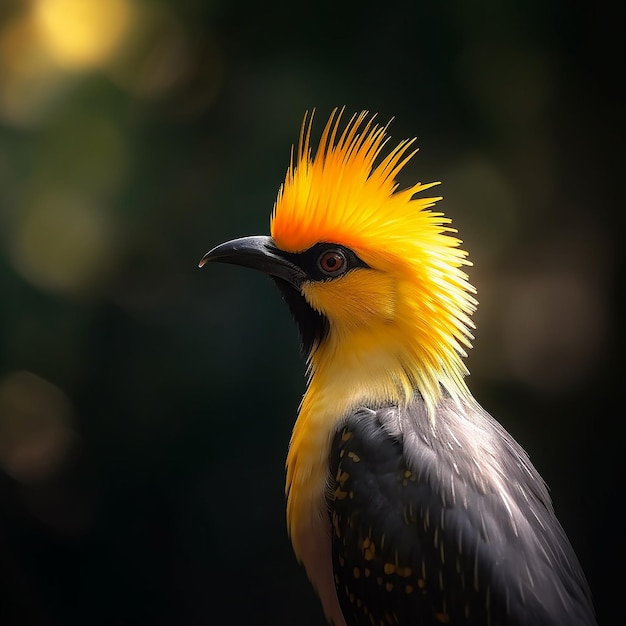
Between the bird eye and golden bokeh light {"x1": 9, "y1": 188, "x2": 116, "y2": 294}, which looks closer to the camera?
the bird eye

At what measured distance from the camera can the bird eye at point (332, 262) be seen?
1.39 meters

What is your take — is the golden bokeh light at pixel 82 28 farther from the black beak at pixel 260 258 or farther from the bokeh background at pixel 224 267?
the black beak at pixel 260 258

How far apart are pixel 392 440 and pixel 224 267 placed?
3.55 feet

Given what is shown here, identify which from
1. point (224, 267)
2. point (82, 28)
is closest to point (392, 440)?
point (224, 267)

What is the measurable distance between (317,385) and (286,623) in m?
1.08

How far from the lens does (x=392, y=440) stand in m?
1.24

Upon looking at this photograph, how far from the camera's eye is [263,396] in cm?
215

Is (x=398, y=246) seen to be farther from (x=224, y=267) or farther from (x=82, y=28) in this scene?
(x=82, y=28)

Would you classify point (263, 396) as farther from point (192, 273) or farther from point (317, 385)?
point (317, 385)

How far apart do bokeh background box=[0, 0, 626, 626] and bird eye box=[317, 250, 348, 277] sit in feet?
2.45

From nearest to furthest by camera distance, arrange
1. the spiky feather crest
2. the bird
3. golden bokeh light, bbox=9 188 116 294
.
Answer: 1. the bird
2. the spiky feather crest
3. golden bokeh light, bbox=9 188 116 294

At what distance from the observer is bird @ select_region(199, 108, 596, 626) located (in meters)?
1.17

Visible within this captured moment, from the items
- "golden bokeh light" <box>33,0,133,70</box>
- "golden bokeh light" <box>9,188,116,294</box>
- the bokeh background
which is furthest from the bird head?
"golden bokeh light" <box>33,0,133,70</box>

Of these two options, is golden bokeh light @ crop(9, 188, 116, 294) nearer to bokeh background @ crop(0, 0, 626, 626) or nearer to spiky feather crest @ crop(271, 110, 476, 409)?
bokeh background @ crop(0, 0, 626, 626)
